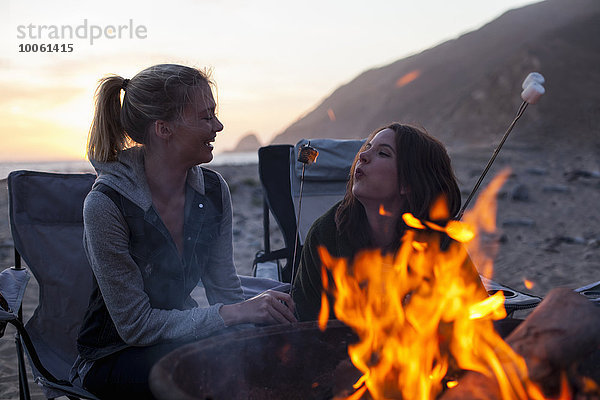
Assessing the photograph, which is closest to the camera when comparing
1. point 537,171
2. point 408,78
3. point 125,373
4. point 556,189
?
point 125,373

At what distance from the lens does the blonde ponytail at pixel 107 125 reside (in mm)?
2018

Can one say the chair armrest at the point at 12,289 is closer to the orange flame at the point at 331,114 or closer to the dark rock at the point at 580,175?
the dark rock at the point at 580,175

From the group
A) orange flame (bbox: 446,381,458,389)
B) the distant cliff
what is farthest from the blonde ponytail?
orange flame (bbox: 446,381,458,389)

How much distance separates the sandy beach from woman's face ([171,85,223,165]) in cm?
125

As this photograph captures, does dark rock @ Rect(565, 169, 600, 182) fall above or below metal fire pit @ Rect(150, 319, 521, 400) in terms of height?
below

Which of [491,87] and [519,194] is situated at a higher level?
[491,87]

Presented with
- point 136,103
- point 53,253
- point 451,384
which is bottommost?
point 451,384

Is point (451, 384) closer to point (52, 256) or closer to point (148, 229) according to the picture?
point (148, 229)

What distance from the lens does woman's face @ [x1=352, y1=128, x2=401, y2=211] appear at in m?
2.18

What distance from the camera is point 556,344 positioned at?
1216mm

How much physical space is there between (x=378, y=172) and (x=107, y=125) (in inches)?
45.6

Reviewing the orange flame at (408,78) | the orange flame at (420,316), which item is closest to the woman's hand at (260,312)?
the orange flame at (420,316)

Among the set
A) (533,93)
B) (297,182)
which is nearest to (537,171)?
(297,182)

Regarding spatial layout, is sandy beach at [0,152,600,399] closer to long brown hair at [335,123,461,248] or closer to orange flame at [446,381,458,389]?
long brown hair at [335,123,461,248]
